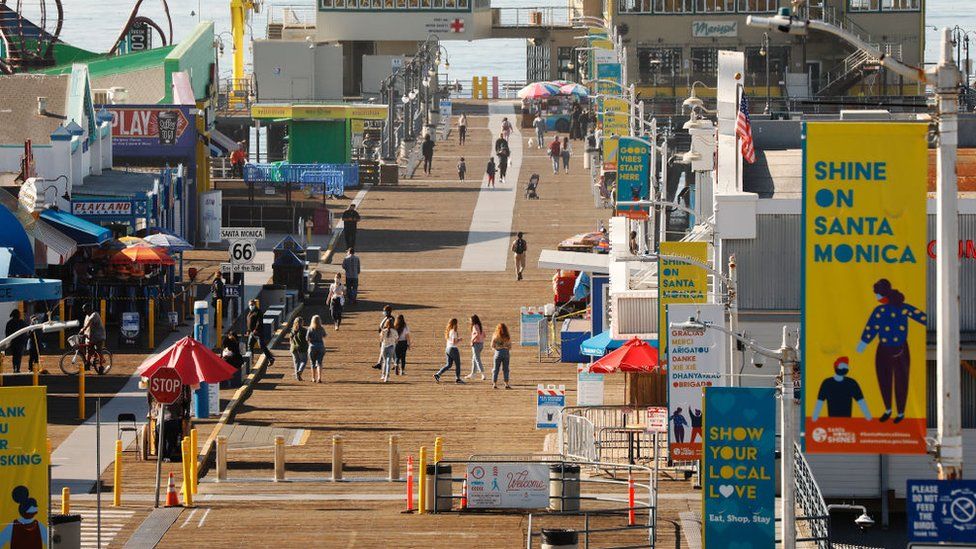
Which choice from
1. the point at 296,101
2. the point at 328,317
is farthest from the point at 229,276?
the point at 296,101

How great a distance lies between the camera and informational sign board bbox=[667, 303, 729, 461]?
31.4 meters

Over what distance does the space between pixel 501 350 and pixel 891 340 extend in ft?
76.0

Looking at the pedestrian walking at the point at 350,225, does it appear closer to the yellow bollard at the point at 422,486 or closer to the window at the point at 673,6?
the yellow bollard at the point at 422,486

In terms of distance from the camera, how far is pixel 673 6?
110 m

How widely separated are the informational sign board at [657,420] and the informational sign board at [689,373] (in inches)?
107

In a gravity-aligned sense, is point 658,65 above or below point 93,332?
above

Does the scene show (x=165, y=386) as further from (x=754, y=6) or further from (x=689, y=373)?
(x=754, y=6)

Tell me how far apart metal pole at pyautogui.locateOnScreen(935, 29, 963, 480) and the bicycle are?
2736 centimetres

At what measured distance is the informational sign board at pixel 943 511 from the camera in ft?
61.6

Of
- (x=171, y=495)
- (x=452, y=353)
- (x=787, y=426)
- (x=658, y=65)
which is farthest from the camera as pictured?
(x=658, y=65)

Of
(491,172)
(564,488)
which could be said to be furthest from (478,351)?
(491,172)

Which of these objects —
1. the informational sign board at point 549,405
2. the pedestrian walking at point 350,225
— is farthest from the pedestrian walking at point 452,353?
the pedestrian walking at point 350,225

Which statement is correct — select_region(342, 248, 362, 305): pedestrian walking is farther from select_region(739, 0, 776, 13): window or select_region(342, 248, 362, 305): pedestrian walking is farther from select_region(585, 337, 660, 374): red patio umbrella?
select_region(739, 0, 776, 13): window

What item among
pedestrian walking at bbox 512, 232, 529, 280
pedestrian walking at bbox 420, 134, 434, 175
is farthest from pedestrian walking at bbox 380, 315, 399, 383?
pedestrian walking at bbox 420, 134, 434, 175
